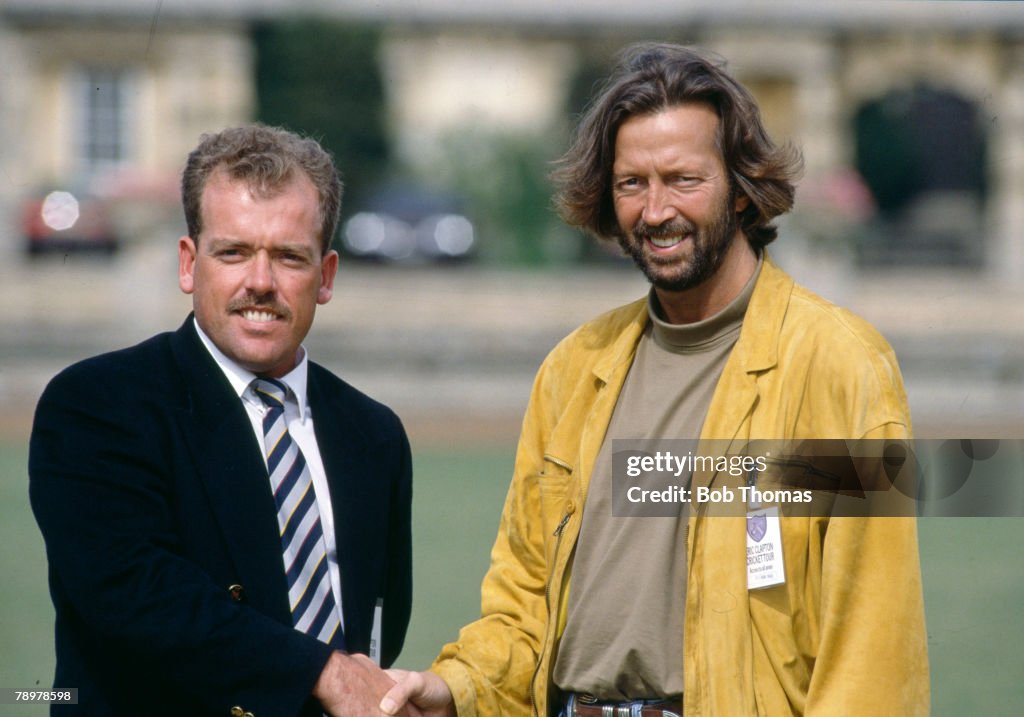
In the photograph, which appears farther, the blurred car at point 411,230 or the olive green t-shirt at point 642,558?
the blurred car at point 411,230

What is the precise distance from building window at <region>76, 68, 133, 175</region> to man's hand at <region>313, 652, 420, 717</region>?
30.3 metres

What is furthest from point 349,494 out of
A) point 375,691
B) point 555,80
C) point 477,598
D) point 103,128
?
point 103,128

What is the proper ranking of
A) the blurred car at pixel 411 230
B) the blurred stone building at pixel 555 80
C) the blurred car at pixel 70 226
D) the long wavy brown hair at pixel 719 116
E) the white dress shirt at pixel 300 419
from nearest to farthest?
the white dress shirt at pixel 300 419 < the long wavy brown hair at pixel 719 116 < the blurred car at pixel 70 226 < the blurred car at pixel 411 230 < the blurred stone building at pixel 555 80

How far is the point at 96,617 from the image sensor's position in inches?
123

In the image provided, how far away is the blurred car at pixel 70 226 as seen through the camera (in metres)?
23.8

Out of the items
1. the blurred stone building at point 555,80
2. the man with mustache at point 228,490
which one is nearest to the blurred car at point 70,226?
the blurred stone building at point 555,80

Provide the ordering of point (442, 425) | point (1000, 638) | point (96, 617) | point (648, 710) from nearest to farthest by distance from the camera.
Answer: point (96, 617) < point (648, 710) < point (1000, 638) < point (442, 425)

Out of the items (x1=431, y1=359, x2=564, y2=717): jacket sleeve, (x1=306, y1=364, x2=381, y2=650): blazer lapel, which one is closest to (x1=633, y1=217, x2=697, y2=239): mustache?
(x1=431, y1=359, x2=564, y2=717): jacket sleeve

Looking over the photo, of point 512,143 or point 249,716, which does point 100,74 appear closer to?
point 512,143

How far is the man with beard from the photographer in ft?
10.3

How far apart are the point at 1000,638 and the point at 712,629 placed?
606cm

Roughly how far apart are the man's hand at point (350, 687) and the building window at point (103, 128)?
30321mm

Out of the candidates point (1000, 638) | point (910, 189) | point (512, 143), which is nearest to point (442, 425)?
point (512, 143)

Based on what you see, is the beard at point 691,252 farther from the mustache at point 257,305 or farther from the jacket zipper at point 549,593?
the mustache at point 257,305
